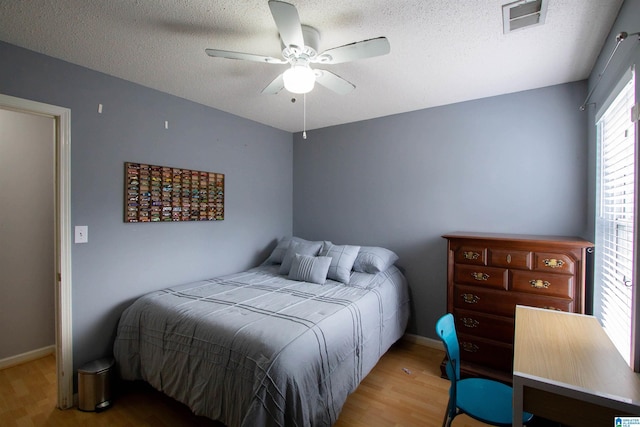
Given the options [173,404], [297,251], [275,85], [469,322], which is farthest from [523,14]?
[173,404]

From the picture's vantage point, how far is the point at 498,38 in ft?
5.99

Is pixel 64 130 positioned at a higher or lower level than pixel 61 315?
higher

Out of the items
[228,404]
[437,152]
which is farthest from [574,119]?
[228,404]

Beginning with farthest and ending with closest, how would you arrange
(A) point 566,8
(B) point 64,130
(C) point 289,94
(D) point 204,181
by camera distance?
(D) point 204,181, (C) point 289,94, (B) point 64,130, (A) point 566,8

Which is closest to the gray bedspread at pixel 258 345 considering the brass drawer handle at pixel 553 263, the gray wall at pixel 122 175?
the gray wall at pixel 122 175

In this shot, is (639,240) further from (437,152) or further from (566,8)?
(437,152)

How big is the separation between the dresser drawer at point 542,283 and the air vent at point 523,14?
1.68 m

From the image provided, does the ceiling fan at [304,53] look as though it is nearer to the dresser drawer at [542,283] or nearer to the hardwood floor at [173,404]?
the dresser drawer at [542,283]

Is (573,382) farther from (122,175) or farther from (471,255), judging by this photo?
(122,175)

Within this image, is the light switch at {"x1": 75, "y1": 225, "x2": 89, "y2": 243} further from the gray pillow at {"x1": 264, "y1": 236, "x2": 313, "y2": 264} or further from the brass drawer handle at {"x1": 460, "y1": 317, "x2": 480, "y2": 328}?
the brass drawer handle at {"x1": 460, "y1": 317, "x2": 480, "y2": 328}

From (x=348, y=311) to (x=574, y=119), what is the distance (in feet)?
8.10

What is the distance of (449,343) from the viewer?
162cm

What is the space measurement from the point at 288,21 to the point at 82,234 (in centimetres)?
212

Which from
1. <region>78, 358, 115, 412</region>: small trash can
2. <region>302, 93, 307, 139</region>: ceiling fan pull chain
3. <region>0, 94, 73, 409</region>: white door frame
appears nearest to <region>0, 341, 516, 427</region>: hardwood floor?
<region>78, 358, 115, 412</region>: small trash can
